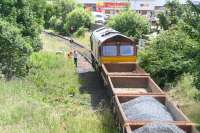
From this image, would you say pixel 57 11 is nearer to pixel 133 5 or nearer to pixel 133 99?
pixel 133 5

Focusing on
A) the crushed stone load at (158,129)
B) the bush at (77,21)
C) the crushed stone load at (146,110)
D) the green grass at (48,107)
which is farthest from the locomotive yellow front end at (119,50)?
the bush at (77,21)

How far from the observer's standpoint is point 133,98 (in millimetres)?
16141

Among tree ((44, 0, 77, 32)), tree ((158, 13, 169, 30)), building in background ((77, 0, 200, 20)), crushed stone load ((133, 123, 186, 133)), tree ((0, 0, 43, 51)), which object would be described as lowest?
building in background ((77, 0, 200, 20))

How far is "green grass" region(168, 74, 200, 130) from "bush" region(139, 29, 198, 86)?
2.59ft

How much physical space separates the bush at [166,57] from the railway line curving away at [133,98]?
2.35 feet

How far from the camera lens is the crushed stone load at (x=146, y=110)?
43.8ft

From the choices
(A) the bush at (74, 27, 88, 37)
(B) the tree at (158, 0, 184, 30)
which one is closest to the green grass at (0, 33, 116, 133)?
(B) the tree at (158, 0, 184, 30)

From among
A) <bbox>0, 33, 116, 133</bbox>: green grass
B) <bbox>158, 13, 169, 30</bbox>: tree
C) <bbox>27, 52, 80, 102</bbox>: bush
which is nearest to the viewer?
<bbox>0, 33, 116, 133</bbox>: green grass

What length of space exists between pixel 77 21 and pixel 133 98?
46205 millimetres

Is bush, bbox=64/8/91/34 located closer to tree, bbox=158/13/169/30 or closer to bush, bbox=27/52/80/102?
tree, bbox=158/13/169/30

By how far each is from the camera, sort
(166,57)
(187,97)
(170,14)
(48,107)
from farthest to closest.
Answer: (170,14)
(166,57)
(187,97)
(48,107)

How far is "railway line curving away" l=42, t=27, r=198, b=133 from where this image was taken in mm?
12164

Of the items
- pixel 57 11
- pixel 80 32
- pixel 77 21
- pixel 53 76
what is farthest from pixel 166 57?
pixel 57 11

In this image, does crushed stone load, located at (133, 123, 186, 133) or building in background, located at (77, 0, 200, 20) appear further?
building in background, located at (77, 0, 200, 20)
